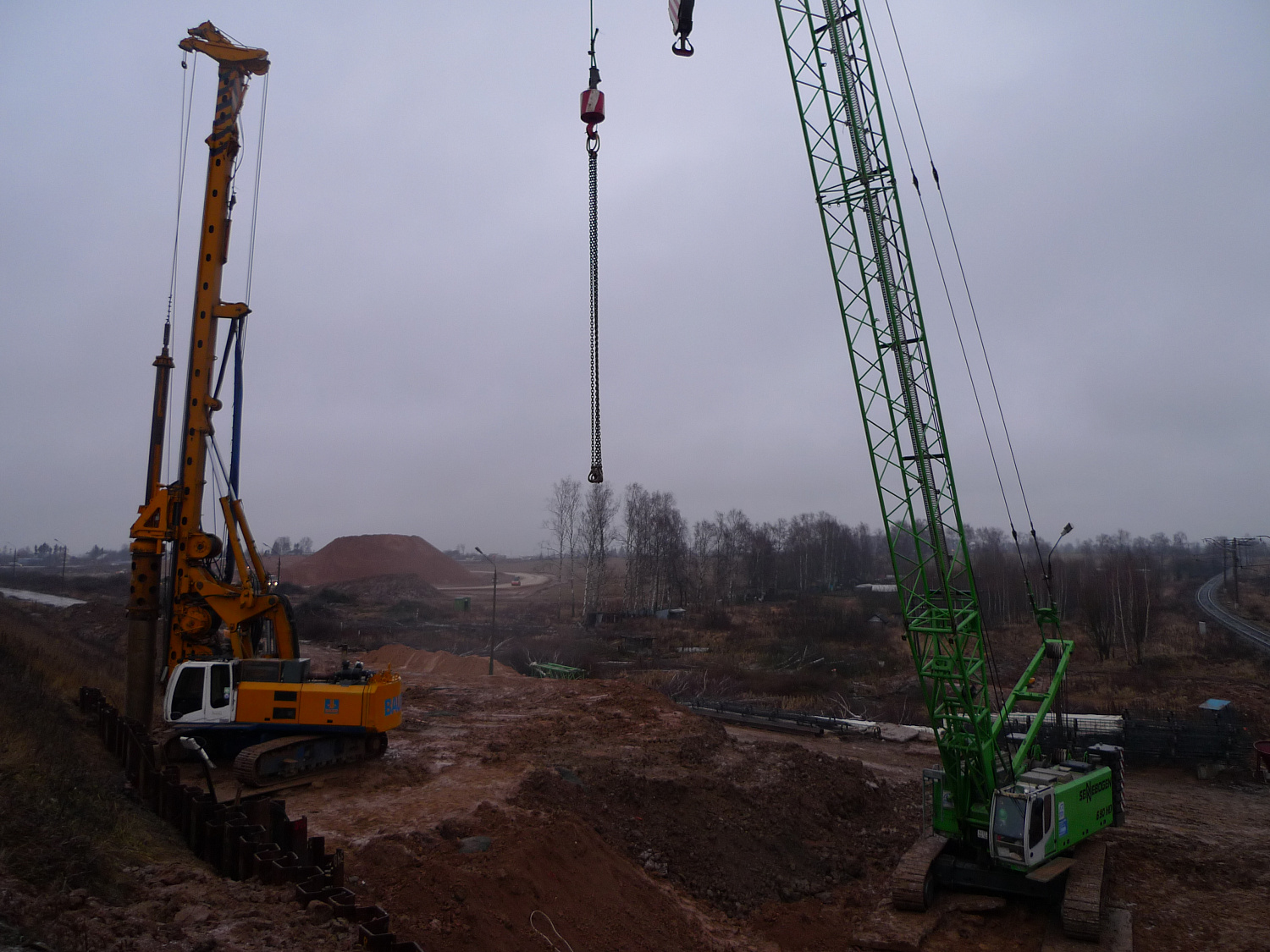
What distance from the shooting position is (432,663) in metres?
33.4

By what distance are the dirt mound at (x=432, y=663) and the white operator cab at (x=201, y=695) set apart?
18.1 m

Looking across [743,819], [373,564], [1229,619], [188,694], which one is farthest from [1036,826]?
[373,564]

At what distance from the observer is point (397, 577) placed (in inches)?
3243

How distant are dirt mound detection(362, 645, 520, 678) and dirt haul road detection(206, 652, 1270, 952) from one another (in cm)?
1388

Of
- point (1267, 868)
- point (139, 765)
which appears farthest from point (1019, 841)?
point (139, 765)

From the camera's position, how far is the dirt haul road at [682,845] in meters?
9.46

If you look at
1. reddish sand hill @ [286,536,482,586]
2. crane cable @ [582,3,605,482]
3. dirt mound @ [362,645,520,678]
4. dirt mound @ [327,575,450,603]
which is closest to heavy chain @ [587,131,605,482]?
crane cable @ [582,3,605,482]

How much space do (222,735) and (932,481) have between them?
1294 centimetres

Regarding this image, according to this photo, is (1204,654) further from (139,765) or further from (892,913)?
(139,765)

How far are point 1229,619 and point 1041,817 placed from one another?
48.6 m

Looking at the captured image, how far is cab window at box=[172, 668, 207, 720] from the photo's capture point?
13.6 m

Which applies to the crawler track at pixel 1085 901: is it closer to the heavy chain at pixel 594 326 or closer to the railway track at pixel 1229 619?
the heavy chain at pixel 594 326

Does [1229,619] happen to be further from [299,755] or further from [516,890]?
[299,755]

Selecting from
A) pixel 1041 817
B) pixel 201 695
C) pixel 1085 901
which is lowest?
pixel 1085 901
